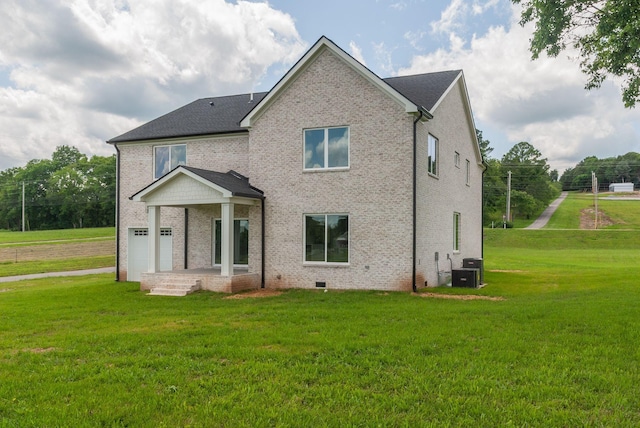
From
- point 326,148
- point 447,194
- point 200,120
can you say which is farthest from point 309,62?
point 447,194

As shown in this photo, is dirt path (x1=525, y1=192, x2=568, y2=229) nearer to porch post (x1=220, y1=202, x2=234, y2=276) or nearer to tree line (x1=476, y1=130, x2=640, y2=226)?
tree line (x1=476, y1=130, x2=640, y2=226)

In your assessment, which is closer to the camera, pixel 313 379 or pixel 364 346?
pixel 313 379

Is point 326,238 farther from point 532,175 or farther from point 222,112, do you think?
point 532,175

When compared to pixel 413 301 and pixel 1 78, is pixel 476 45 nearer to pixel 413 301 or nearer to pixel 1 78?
pixel 413 301

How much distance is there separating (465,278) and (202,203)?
9.99 meters

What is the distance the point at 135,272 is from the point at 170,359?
1361cm

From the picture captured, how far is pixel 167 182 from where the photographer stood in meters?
16.1

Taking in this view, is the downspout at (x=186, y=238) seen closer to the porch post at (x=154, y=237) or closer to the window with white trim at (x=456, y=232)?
the porch post at (x=154, y=237)

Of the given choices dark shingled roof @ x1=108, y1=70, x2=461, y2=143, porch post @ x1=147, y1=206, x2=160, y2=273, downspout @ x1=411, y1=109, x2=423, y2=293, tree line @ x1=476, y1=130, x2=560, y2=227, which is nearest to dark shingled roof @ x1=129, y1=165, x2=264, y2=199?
porch post @ x1=147, y1=206, x2=160, y2=273

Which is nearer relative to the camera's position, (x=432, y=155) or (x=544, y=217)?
(x=432, y=155)

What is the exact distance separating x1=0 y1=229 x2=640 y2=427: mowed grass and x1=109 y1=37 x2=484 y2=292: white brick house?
143 inches

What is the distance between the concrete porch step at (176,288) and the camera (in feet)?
49.9

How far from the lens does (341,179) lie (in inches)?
610

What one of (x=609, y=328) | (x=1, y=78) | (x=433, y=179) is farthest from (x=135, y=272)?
(x=609, y=328)
